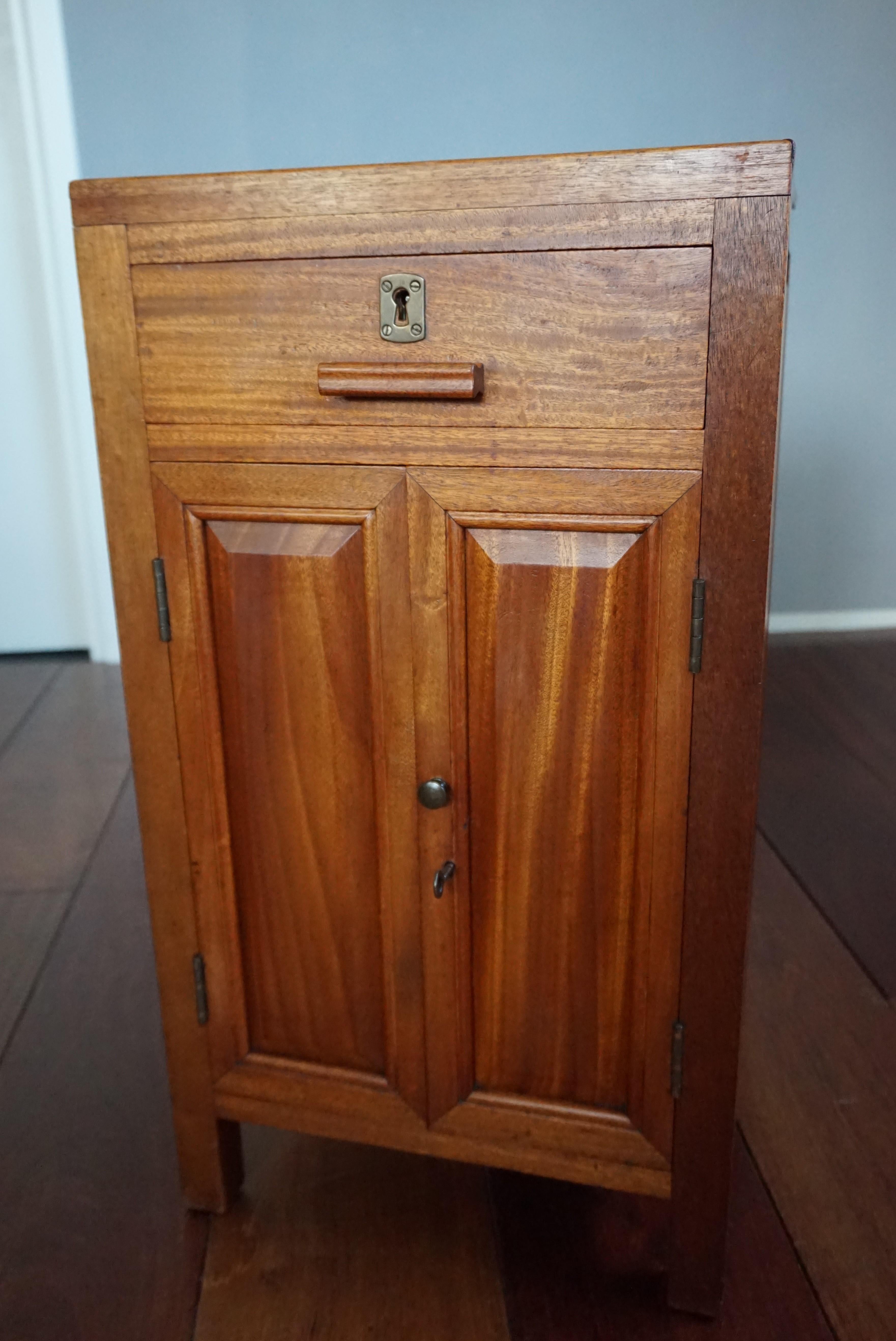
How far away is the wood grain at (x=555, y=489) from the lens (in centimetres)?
82

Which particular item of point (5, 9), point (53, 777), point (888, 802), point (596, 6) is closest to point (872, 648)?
point (888, 802)

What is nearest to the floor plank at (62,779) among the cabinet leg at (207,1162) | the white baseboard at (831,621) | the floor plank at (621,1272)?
the cabinet leg at (207,1162)

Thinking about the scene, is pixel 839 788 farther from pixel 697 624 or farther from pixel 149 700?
pixel 149 700

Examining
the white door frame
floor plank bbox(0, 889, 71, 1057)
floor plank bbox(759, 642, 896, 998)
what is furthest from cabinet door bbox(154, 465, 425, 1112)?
the white door frame

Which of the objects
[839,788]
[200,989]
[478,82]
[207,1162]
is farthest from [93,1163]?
[478,82]

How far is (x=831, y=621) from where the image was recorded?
119 inches

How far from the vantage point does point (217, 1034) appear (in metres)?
1.09

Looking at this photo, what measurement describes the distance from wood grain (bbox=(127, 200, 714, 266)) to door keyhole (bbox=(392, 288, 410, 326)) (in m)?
0.03

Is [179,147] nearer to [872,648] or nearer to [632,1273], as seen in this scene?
[872,648]

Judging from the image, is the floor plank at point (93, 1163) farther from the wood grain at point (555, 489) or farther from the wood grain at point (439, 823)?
the wood grain at point (555, 489)

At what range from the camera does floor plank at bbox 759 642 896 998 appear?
1.70 metres

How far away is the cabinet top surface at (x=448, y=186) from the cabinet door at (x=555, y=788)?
0.19 metres

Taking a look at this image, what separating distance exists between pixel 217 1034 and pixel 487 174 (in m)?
0.80

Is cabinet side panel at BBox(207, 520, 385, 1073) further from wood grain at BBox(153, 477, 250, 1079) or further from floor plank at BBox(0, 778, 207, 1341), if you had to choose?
floor plank at BBox(0, 778, 207, 1341)
